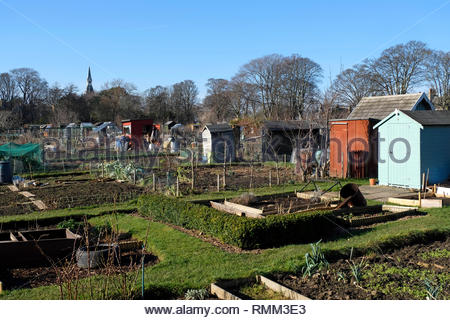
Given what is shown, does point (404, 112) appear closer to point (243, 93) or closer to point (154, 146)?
point (154, 146)

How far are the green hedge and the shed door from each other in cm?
701

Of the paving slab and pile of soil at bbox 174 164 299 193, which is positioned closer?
the paving slab

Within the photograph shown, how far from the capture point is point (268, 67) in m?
61.8

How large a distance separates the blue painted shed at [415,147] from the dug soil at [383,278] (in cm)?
823

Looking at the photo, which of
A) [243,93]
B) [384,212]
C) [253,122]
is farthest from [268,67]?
[384,212]

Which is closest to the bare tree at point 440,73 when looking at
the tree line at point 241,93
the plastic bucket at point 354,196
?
the tree line at point 241,93

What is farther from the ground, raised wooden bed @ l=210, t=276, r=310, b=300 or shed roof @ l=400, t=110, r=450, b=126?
shed roof @ l=400, t=110, r=450, b=126

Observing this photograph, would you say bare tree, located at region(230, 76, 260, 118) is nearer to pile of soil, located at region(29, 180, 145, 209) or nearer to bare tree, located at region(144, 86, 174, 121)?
bare tree, located at region(144, 86, 174, 121)

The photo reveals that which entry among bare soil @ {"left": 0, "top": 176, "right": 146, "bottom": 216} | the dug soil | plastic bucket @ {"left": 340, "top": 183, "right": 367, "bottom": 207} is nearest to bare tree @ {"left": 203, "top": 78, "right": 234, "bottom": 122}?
bare soil @ {"left": 0, "top": 176, "right": 146, "bottom": 216}

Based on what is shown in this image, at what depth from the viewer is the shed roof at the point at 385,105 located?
20289 millimetres

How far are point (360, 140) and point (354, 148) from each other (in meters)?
0.48

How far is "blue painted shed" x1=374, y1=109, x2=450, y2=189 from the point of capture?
15289mm

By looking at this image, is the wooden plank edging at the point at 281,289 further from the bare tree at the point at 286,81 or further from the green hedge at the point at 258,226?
the bare tree at the point at 286,81

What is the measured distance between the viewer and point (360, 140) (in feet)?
62.3
